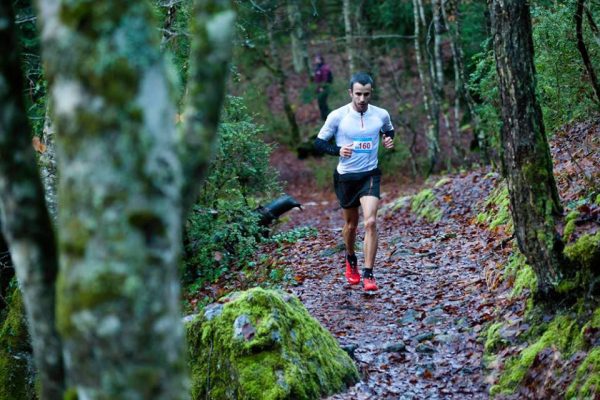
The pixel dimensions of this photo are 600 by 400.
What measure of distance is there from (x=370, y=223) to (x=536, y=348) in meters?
3.03

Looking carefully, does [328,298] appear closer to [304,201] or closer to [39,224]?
[39,224]

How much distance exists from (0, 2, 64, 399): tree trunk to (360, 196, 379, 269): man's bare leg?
549 cm

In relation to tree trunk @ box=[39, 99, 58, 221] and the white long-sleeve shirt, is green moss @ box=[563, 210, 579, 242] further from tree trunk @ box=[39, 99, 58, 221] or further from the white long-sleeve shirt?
tree trunk @ box=[39, 99, 58, 221]

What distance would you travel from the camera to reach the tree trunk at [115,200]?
244 cm

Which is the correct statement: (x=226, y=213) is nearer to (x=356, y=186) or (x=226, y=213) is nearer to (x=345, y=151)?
(x=356, y=186)

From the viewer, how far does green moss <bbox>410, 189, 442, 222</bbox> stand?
1290 centimetres

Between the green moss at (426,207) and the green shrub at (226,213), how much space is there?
312cm

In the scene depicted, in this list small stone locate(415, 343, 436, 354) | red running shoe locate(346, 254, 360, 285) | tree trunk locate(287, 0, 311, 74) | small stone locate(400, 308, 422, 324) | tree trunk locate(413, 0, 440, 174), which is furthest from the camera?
tree trunk locate(287, 0, 311, 74)

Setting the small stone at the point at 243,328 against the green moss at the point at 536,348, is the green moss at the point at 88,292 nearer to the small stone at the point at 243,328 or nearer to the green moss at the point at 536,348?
the small stone at the point at 243,328

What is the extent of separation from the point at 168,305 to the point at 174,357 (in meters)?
0.19

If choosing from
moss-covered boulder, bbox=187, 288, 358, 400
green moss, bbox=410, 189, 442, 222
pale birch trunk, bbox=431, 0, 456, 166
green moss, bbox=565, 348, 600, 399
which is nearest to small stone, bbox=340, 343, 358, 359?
moss-covered boulder, bbox=187, 288, 358, 400

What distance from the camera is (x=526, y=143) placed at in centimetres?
577

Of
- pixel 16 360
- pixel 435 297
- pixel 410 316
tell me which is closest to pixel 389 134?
pixel 435 297

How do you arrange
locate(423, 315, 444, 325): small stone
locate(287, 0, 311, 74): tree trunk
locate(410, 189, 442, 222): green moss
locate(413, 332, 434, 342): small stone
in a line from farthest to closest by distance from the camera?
locate(287, 0, 311, 74): tree trunk
locate(410, 189, 442, 222): green moss
locate(423, 315, 444, 325): small stone
locate(413, 332, 434, 342): small stone
